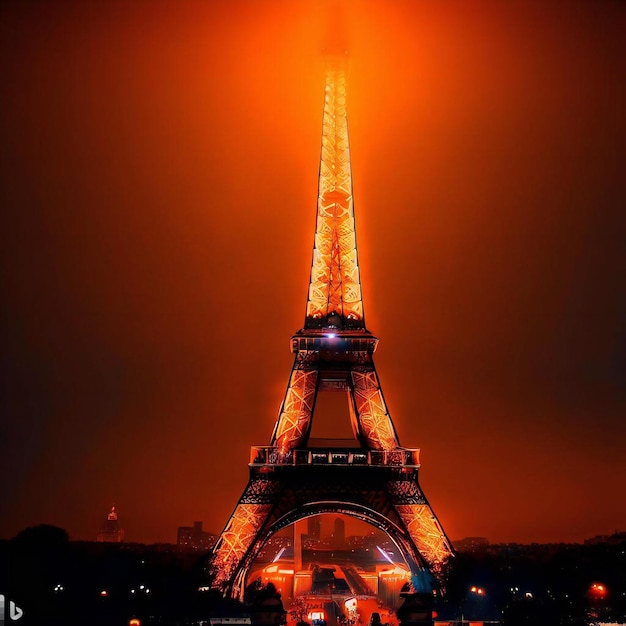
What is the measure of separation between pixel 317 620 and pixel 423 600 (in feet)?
30.0

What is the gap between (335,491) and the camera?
106 ft

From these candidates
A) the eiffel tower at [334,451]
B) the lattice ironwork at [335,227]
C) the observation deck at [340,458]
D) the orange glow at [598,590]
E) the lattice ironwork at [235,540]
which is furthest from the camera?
the lattice ironwork at [335,227]

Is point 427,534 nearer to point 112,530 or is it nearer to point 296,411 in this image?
point 296,411

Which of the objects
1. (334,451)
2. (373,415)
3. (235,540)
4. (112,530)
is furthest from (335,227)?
(112,530)

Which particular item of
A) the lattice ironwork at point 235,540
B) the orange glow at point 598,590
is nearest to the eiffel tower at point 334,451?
the lattice ironwork at point 235,540

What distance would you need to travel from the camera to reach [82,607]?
27906mm

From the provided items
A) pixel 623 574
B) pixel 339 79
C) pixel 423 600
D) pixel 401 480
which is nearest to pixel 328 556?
pixel 623 574

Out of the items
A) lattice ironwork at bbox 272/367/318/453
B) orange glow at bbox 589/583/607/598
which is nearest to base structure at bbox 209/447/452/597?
lattice ironwork at bbox 272/367/318/453

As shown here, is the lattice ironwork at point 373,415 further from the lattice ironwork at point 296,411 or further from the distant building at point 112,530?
the distant building at point 112,530

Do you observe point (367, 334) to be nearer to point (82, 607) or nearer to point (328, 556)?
point (82, 607)

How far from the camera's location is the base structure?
31.6 metres

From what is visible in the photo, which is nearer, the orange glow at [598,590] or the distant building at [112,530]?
the orange glow at [598,590]

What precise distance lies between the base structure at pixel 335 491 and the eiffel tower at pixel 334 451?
0.04m

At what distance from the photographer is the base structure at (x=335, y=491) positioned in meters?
31.6
